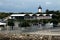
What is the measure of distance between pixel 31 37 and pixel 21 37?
40.8 inches

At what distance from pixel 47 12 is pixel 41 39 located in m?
78.6

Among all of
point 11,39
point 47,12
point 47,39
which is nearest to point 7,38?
point 11,39

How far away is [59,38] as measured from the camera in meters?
23.5

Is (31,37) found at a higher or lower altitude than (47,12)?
higher

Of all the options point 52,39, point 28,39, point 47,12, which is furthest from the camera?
point 47,12

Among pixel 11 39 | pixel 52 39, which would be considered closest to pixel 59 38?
pixel 52 39

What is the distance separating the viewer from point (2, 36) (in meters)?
25.4

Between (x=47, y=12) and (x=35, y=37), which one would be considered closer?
(x=35, y=37)

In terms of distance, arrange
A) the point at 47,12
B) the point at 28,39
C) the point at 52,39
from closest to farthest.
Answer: the point at 52,39
the point at 28,39
the point at 47,12

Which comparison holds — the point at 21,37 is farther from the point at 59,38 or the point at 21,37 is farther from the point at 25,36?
the point at 59,38

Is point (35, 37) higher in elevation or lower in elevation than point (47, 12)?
higher

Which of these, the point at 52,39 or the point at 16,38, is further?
the point at 16,38

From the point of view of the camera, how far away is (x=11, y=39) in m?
24.2

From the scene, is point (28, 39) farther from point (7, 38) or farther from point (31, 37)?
point (7, 38)
